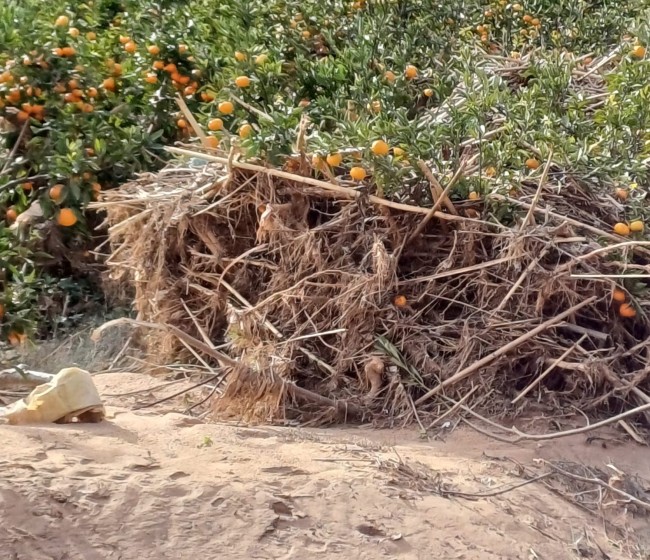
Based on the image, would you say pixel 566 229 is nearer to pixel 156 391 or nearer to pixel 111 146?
pixel 156 391

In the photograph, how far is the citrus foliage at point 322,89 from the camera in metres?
4.49

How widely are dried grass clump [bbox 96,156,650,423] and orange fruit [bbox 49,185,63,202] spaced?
4.47 feet

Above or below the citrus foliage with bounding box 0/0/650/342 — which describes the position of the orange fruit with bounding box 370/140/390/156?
below

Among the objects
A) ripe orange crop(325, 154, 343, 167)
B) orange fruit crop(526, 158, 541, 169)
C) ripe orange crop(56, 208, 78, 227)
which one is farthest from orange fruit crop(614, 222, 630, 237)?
ripe orange crop(56, 208, 78, 227)

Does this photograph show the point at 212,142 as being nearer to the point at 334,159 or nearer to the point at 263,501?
the point at 334,159

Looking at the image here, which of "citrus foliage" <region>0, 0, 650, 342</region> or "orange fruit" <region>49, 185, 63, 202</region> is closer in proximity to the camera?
"citrus foliage" <region>0, 0, 650, 342</region>

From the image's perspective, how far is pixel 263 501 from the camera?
2.82m

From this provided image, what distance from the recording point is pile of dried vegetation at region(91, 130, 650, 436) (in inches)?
162

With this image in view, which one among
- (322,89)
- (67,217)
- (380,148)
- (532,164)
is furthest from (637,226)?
(67,217)

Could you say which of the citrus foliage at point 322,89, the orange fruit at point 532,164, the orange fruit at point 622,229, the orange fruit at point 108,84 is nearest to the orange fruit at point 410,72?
the citrus foliage at point 322,89

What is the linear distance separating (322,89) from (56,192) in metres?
1.77

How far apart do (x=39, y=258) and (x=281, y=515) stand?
11.9 feet

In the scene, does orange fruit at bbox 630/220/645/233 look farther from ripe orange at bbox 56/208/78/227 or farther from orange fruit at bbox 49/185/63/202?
orange fruit at bbox 49/185/63/202

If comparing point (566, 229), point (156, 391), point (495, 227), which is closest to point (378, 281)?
point (495, 227)
